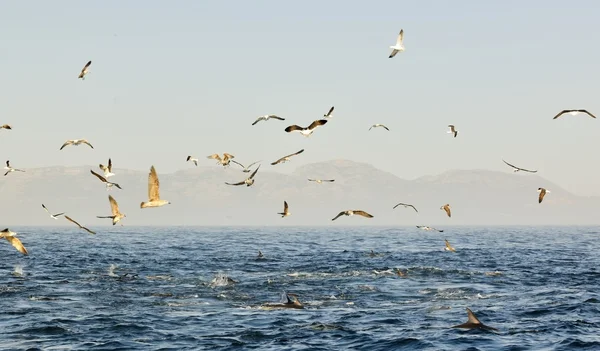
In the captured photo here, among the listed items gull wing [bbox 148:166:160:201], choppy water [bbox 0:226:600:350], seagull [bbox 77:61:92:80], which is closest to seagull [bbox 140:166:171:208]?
gull wing [bbox 148:166:160:201]

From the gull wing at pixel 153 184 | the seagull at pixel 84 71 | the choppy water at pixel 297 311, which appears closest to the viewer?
the gull wing at pixel 153 184

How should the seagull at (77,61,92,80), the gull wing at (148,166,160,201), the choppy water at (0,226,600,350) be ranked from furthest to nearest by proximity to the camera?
1. the seagull at (77,61,92,80)
2. the choppy water at (0,226,600,350)
3. the gull wing at (148,166,160,201)

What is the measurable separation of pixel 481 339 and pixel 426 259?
3703cm

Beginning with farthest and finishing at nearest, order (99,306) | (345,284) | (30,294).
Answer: (345,284), (30,294), (99,306)

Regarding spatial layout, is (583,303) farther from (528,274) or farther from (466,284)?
(528,274)

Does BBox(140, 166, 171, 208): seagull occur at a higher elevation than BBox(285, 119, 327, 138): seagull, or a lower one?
lower

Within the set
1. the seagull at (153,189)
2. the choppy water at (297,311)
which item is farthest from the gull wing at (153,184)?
the choppy water at (297,311)

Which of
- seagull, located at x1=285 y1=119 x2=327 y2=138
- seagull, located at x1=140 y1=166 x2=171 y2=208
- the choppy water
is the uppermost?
seagull, located at x1=285 y1=119 x2=327 y2=138

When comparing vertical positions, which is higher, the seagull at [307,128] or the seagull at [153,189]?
the seagull at [307,128]

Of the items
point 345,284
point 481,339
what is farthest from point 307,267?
point 481,339

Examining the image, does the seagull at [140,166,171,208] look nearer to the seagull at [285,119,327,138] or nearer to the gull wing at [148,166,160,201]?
the gull wing at [148,166,160,201]

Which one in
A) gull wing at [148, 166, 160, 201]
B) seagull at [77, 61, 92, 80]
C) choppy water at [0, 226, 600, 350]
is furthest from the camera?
seagull at [77, 61, 92, 80]

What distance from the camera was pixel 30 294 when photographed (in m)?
35.8

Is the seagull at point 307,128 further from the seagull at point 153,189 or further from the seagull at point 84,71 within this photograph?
the seagull at point 84,71
